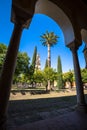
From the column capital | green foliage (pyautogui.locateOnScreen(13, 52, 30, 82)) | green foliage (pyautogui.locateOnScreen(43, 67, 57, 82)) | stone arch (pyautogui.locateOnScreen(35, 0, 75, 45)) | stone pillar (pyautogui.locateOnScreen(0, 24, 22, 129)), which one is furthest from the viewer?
green foliage (pyautogui.locateOnScreen(43, 67, 57, 82))

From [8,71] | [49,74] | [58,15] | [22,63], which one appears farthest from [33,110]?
[49,74]

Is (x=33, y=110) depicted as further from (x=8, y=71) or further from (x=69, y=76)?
(x=69, y=76)

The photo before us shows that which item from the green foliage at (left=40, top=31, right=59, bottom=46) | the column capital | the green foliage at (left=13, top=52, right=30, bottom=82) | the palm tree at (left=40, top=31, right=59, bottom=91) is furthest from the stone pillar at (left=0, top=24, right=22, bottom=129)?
the green foliage at (left=40, top=31, right=59, bottom=46)

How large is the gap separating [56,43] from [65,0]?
3169cm

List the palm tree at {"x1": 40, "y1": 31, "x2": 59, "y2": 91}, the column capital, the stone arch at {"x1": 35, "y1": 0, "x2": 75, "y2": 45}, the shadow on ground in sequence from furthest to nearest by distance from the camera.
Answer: the palm tree at {"x1": 40, "y1": 31, "x2": 59, "y2": 91}, the stone arch at {"x1": 35, "y1": 0, "x2": 75, "y2": 45}, the shadow on ground, the column capital

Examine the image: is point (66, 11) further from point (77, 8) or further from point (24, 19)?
point (24, 19)

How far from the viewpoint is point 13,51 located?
3.11 metres

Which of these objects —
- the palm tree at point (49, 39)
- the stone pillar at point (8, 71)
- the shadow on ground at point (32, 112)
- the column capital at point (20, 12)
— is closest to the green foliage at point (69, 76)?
the palm tree at point (49, 39)

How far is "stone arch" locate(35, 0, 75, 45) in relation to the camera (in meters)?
4.93

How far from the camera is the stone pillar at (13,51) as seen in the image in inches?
105

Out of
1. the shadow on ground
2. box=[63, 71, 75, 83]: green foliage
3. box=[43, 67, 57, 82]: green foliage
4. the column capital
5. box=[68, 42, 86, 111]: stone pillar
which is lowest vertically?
the shadow on ground

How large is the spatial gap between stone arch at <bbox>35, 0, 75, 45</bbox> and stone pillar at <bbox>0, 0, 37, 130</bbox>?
125cm

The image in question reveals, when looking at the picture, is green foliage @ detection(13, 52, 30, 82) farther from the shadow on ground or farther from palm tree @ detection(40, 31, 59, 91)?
palm tree @ detection(40, 31, 59, 91)

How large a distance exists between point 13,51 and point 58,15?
3335 millimetres
